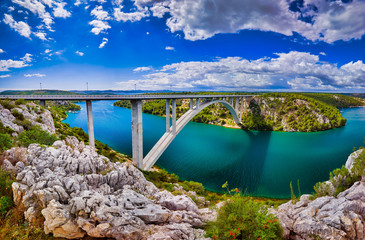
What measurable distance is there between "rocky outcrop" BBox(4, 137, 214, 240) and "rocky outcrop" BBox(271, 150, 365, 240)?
106 inches

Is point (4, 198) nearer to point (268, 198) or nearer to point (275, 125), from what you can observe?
point (268, 198)

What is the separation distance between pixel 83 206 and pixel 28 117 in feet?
32.6

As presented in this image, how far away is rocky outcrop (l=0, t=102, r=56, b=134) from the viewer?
8953 mm

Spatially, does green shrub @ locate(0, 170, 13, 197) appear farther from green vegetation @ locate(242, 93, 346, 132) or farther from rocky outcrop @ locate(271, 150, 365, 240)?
green vegetation @ locate(242, 93, 346, 132)

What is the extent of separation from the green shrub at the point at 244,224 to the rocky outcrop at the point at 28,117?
1097 centimetres

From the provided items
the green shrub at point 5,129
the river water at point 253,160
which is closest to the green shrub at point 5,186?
the green shrub at point 5,129

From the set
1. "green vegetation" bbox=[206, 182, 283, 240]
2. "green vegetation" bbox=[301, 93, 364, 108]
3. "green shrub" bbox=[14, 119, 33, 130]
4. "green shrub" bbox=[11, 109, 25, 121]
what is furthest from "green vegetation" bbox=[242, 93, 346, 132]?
"green vegetation" bbox=[301, 93, 364, 108]

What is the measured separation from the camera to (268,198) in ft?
47.7

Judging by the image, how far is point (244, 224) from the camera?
3941 mm

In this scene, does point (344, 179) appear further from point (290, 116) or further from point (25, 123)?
point (290, 116)

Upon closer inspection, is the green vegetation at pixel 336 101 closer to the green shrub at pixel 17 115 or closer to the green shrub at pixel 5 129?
the green shrub at pixel 17 115

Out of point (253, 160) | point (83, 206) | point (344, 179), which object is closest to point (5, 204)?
point (83, 206)

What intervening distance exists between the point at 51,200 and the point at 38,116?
10192mm

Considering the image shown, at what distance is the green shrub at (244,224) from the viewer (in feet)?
12.6
